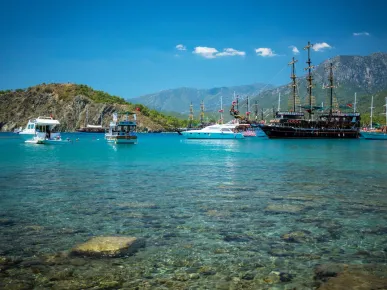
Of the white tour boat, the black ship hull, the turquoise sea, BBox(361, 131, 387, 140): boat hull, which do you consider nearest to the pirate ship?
the black ship hull

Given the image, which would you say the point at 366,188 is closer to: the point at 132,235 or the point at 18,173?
the point at 132,235

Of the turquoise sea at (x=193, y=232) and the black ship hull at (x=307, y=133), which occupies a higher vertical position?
the black ship hull at (x=307, y=133)

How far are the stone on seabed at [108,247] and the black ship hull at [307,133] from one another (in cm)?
11291

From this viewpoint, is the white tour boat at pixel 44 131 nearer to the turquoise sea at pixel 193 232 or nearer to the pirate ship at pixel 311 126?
the turquoise sea at pixel 193 232

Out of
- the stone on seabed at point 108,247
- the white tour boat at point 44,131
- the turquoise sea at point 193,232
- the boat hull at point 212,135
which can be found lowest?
the turquoise sea at point 193,232

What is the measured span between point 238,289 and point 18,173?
24567 mm

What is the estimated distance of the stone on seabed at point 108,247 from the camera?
8961 mm

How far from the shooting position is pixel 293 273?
7906 mm

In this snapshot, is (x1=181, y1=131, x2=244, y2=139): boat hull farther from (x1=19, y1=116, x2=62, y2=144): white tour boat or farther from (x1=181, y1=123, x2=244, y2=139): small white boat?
(x1=19, y1=116, x2=62, y2=144): white tour boat

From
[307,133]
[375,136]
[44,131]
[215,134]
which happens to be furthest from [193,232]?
[375,136]

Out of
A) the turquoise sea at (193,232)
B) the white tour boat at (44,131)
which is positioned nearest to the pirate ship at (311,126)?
the white tour boat at (44,131)

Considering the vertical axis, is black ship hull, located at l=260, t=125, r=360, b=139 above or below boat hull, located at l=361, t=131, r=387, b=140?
above

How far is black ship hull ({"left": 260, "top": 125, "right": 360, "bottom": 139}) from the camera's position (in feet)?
390

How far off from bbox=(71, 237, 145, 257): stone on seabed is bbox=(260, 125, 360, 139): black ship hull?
112912 mm
